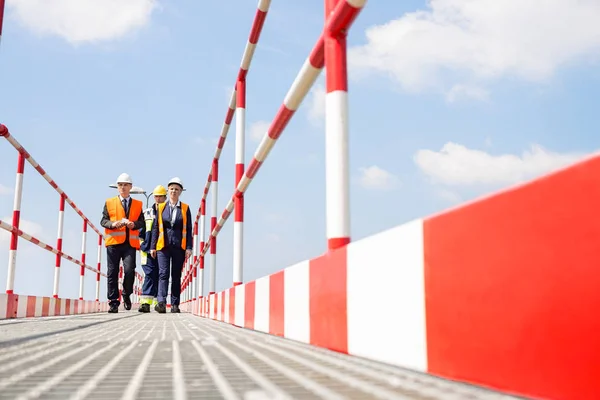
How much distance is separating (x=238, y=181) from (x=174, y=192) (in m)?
4.07

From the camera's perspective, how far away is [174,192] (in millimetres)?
8555

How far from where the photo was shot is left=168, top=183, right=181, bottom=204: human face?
849 cm

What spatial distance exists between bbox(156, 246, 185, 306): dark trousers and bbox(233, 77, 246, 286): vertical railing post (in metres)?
3.79

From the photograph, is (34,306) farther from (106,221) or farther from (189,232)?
(189,232)

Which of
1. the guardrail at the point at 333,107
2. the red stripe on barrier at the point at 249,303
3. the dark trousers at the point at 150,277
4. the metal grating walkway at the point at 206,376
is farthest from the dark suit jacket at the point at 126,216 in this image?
the metal grating walkway at the point at 206,376

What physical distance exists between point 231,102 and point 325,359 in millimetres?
→ 4200

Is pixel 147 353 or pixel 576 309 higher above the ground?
pixel 576 309

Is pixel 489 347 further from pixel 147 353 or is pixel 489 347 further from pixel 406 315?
pixel 147 353

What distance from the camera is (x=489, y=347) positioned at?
102 centimetres

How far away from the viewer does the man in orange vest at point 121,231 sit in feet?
27.1

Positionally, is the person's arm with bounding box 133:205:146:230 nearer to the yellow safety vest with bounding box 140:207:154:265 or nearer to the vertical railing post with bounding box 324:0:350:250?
the yellow safety vest with bounding box 140:207:154:265

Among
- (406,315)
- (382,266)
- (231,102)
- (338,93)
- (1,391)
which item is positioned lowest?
(1,391)

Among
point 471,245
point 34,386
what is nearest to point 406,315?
point 471,245

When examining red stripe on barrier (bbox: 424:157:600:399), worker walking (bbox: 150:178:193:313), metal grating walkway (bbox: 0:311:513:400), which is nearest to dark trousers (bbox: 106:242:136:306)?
worker walking (bbox: 150:178:193:313)
